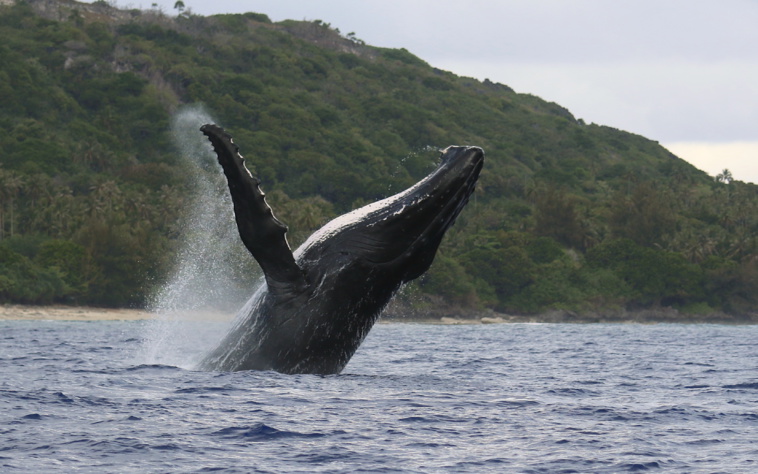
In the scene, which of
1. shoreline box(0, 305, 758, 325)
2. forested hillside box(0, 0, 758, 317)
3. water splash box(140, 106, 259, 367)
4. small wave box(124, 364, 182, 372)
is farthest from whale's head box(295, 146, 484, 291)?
forested hillside box(0, 0, 758, 317)

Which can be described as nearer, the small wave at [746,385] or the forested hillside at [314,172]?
the small wave at [746,385]

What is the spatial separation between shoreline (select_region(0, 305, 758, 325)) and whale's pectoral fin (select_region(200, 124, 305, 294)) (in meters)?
61.8

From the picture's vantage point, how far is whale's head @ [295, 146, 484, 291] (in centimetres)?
988

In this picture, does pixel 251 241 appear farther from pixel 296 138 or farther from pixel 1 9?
pixel 1 9

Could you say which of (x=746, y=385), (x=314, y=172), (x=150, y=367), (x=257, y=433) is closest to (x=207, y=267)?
(x=314, y=172)

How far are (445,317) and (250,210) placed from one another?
263 feet

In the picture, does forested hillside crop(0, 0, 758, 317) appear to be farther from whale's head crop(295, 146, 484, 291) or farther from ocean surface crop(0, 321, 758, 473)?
whale's head crop(295, 146, 484, 291)

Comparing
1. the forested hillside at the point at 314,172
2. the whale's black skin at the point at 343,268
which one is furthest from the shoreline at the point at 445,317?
the whale's black skin at the point at 343,268

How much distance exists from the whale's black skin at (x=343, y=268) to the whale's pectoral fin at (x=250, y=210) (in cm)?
1

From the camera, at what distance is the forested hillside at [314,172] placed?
3310 inches

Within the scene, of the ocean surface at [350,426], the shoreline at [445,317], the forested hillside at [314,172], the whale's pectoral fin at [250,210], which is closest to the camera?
the ocean surface at [350,426]

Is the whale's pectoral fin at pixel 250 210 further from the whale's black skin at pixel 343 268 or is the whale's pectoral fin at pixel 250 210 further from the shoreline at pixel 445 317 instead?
the shoreline at pixel 445 317

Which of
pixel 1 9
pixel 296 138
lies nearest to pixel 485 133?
pixel 296 138

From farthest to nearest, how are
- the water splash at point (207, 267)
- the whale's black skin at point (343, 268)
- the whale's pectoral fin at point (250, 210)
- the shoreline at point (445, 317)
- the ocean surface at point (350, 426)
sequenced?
the shoreline at point (445, 317) < the water splash at point (207, 267) < the whale's black skin at point (343, 268) < the whale's pectoral fin at point (250, 210) < the ocean surface at point (350, 426)
